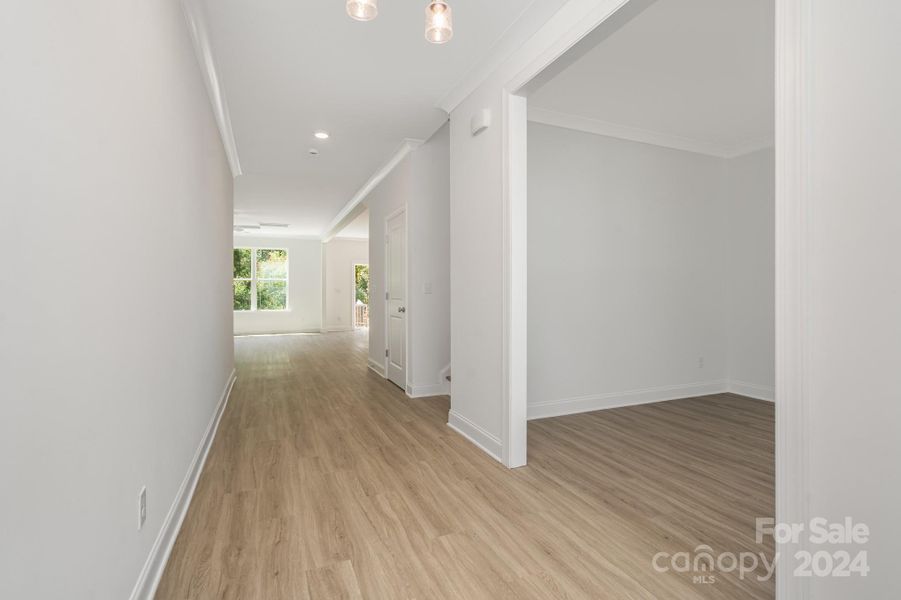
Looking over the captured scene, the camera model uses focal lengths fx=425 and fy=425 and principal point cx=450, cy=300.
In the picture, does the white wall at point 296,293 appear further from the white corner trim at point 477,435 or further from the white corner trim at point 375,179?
the white corner trim at point 477,435

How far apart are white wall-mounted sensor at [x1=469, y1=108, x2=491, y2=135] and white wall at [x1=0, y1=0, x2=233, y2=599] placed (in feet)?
6.06

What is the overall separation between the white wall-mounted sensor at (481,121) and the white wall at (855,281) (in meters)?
2.00

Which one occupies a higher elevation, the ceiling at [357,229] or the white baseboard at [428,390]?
the ceiling at [357,229]

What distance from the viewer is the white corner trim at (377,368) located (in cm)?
583

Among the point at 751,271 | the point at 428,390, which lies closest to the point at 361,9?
the point at 428,390

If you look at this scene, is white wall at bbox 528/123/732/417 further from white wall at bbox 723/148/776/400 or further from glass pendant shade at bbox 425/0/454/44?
glass pendant shade at bbox 425/0/454/44

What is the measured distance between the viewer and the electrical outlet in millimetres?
1478

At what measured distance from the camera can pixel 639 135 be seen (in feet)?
14.0

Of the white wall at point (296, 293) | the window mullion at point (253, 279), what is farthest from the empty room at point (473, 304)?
the window mullion at point (253, 279)

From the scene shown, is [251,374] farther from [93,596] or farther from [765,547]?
[765,547]

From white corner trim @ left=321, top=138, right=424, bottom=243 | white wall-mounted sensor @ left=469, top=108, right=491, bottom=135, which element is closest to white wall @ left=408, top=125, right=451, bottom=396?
white corner trim @ left=321, top=138, right=424, bottom=243

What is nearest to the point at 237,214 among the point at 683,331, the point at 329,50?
the point at 329,50

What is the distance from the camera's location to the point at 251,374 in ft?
19.8

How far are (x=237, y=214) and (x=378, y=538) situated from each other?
27.3ft
